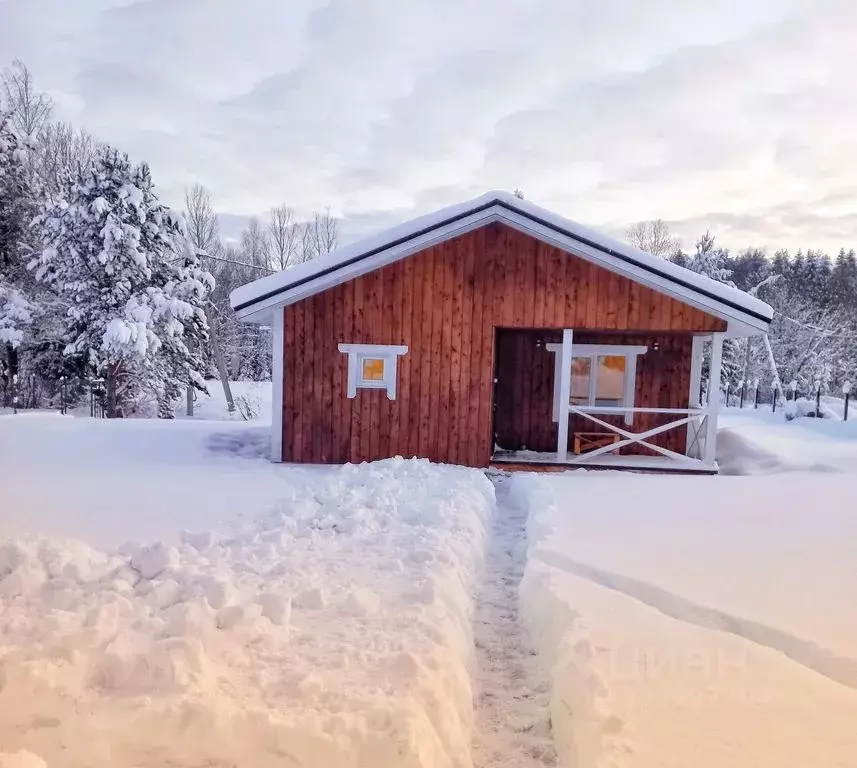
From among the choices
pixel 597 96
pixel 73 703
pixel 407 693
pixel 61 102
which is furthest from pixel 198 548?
pixel 61 102

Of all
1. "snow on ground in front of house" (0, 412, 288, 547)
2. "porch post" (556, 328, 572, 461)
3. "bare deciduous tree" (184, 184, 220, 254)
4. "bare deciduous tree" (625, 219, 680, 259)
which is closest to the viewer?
"snow on ground in front of house" (0, 412, 288, 547)

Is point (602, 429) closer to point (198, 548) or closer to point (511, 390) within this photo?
point (511, 390)

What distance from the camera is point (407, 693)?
2938 millimetres

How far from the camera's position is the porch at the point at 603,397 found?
1135 cm

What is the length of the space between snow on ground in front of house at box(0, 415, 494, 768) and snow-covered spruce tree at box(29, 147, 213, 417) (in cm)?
1129

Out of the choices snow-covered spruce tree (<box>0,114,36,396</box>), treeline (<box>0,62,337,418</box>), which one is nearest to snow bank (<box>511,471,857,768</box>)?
treeline (<box>0,62,337,418</box>)

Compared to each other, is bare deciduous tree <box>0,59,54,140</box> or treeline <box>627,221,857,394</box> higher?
bare deciduous tree <box>0,59,54,140</box>

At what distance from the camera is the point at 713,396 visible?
406 inches

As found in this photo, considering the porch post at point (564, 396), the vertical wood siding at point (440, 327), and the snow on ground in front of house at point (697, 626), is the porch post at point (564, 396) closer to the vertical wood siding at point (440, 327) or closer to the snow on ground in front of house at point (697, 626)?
the vertical wood siding at point (440, 327)

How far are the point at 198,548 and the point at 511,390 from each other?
835 centimetres

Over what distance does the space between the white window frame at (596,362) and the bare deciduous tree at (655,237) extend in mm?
30355

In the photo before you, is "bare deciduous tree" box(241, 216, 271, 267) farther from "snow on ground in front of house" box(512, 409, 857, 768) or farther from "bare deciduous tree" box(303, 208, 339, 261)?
"snow on ground in front of house" box(512, 409, 857, 768)

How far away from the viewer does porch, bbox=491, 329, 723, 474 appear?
11352 millimetres

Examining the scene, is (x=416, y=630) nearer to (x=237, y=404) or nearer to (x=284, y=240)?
(x=237, y=404)
